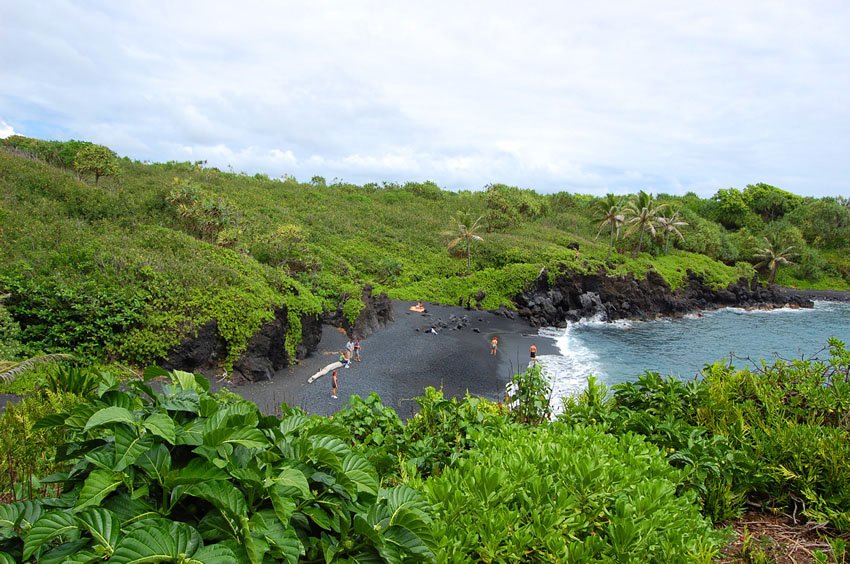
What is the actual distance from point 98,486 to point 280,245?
1097 inches

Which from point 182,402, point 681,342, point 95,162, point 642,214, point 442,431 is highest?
point 95,162

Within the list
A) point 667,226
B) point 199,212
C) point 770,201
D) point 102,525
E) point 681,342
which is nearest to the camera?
point 102,525

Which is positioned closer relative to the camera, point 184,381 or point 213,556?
point 213,556

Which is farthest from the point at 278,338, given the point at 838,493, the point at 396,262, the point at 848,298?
the point at 848,298

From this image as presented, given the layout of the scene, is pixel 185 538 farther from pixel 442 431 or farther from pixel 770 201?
pixel 770 201

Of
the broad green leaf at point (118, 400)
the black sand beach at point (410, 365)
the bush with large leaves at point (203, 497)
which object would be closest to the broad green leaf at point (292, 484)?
the bush with large leaves at point (203, 497)

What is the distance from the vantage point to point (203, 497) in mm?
1887

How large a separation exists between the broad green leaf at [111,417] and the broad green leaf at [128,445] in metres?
0.05

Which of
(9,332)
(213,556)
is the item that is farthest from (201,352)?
→ (213,556)

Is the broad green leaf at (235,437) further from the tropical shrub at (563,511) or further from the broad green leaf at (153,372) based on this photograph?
the tropical shrub at (563,511)

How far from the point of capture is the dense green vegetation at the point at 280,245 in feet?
50.2

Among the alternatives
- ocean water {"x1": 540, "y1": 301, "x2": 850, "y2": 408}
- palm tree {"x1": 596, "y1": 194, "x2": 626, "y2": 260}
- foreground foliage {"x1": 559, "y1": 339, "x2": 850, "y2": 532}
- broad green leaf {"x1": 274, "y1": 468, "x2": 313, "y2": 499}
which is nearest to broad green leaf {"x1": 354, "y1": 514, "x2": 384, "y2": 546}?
broad green leaf {"x1": 274, "y1": 468, "x2": 313, "y2": 499}

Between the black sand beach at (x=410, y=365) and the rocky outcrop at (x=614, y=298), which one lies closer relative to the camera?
the black sand beach at (x=410, y=365)

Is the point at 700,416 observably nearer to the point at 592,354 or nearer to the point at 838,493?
the point at 838,493
